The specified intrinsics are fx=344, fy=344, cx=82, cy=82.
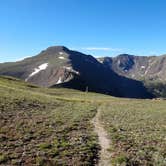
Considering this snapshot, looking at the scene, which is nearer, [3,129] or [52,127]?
[3,129]

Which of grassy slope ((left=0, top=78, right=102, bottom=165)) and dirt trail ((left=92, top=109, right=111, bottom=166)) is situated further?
dirt trail ((left=92, top=109, right=111, bottom=166))

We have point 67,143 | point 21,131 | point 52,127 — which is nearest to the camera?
point 67,143

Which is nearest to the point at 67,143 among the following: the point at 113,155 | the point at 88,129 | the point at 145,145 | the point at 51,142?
the point at 51,142

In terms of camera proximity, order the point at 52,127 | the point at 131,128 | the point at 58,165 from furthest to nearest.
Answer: the point at 131,128 → the point at 52,127 → the point at 58,165

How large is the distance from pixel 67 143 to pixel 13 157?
16.7 ft

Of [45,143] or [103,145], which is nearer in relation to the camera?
[45,143]

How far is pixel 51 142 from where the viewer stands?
935 inches

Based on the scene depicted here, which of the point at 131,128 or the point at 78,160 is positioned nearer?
the point at 78,160

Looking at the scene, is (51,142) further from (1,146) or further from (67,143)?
(1,146)

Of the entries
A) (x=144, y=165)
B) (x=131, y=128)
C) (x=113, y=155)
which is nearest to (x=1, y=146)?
(x=113, y=155)

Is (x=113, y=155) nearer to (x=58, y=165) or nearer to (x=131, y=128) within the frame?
(x=58, y=165)

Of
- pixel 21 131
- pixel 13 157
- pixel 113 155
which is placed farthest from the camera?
pixel 21 131

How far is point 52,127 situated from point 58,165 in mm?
12619

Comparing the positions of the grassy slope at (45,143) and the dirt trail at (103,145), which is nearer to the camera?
the grassy slope at (45,143)
